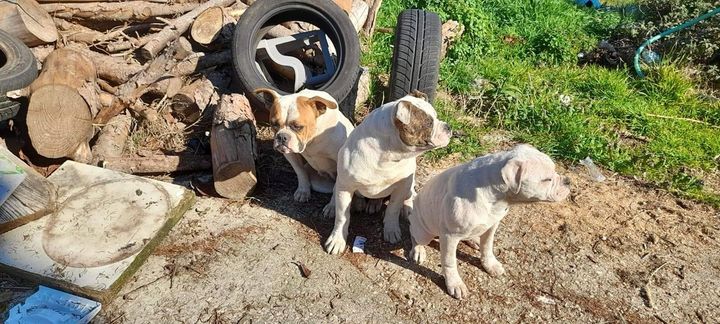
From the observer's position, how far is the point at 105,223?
409 centimetres

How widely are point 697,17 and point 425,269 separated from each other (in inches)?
216

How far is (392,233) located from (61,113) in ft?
10.3

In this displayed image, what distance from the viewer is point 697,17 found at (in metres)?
6.69

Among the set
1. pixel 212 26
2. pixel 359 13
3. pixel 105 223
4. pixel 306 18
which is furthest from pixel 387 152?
pixel 359 13

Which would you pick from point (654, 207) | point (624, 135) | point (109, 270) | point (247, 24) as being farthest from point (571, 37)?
point (109, 270)

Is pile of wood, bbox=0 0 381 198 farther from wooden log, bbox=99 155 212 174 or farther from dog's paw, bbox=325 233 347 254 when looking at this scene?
dog's paw, bbox=325 233 347 254

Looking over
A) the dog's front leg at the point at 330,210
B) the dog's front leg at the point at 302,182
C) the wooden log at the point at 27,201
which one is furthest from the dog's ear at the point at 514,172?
the wooden log at the point at 27,201

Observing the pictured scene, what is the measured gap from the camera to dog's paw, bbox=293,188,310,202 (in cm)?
472

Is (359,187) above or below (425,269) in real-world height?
above

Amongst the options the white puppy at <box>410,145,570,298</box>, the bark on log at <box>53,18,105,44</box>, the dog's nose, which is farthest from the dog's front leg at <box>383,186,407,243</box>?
the bark on log at <box>53,18,105,44</box>

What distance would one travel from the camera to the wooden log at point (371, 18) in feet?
23.9

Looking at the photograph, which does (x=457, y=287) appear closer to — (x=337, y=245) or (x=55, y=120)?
(x=337, y=245)

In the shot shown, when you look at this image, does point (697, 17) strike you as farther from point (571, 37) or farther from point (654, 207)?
point (654, 207)

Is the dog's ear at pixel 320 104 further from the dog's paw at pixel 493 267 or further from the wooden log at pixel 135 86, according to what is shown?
the wooden log at pixel 135 86
